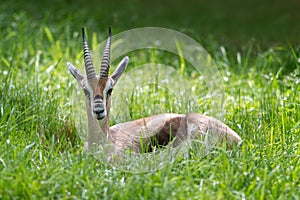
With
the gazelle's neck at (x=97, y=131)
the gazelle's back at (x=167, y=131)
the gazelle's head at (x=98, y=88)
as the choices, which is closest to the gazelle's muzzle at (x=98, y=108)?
the gazelle's head at (x=98, y=88)

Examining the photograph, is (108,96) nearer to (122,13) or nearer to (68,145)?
(68,145)

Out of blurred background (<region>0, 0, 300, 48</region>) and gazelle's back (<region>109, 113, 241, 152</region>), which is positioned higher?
blurred background (<region>0, 0, 300, 48</region>)

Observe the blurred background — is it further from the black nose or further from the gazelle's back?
the black nose

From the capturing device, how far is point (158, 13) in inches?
435

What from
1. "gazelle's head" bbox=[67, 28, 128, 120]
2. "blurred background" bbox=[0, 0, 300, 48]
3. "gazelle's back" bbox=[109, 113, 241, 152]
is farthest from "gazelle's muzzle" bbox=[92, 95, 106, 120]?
"blurred background" bbox=[0, 0, 300, 48]

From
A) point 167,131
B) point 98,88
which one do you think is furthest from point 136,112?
point 98,88

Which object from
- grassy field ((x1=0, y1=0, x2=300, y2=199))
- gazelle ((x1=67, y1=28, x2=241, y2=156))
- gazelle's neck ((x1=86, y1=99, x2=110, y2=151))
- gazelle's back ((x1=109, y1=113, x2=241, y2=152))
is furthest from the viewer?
gazelle's back ((x1=109, y1=113, x2=241, y2=152))

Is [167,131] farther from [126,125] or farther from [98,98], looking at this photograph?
[98,98]

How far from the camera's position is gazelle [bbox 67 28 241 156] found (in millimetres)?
4656

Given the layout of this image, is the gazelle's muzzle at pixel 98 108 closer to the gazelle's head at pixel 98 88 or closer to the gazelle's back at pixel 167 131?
the gazelle's head at pixel 98 88

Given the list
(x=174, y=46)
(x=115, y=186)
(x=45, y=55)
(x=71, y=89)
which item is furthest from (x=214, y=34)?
(x=115, y=186)

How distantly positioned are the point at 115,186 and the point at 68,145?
1107 mm

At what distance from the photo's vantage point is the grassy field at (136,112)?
397 cm

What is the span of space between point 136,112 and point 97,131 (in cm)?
114
